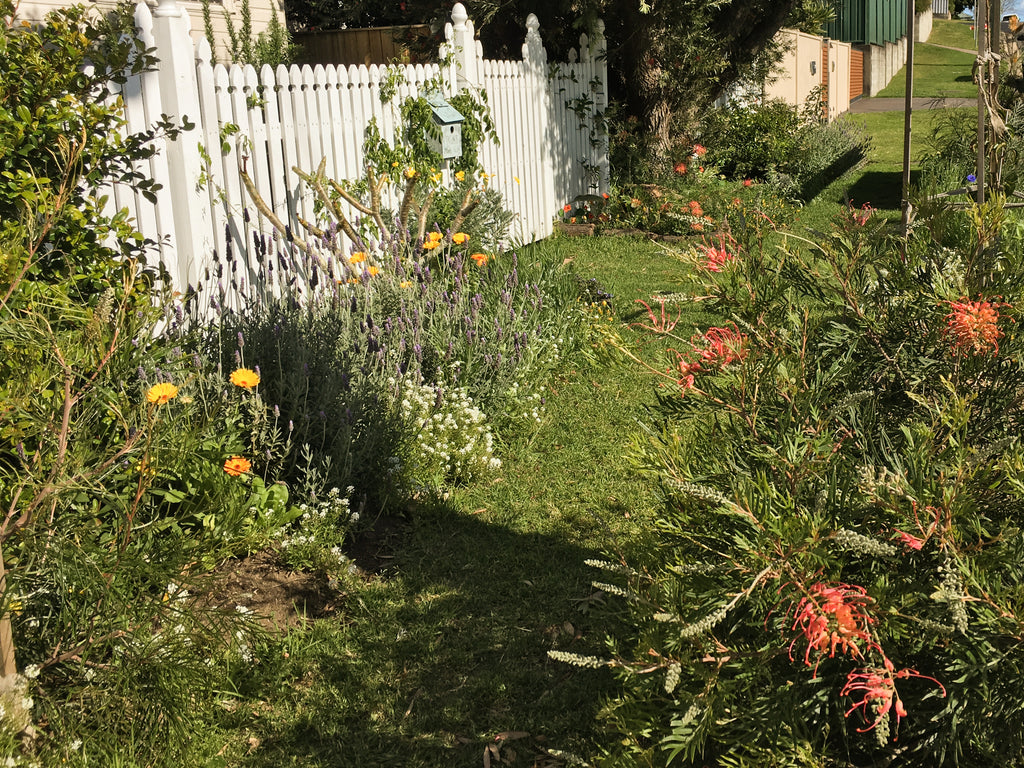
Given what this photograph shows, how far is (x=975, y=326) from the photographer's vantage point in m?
1.87

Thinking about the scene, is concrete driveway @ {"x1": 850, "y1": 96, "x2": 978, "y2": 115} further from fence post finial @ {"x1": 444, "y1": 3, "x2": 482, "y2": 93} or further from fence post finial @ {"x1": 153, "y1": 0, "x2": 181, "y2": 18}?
fence post finial @ {"x1": 153, "y1": 0, "x2": 181, "y2": 18}

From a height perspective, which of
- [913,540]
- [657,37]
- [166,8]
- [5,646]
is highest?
[657,37]

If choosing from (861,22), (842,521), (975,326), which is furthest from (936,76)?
(842,521)

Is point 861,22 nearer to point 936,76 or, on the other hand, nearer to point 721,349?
point 936,76

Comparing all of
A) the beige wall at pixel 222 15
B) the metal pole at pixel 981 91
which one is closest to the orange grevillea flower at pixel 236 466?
the metal pole at pixel 981 91

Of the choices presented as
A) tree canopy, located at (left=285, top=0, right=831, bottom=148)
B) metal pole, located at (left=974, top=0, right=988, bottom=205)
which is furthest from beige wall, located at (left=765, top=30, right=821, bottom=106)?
metal pole, located at (left=974, top=0, right=988, bottom=205)

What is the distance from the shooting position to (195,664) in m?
2.62

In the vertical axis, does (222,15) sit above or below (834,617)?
above

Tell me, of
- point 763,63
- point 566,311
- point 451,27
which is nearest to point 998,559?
point 566,311

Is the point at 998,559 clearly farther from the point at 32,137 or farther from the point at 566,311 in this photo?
the point at 566,311

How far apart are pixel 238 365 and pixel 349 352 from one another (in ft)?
2.65

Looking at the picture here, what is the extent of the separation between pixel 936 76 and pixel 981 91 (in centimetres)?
3207

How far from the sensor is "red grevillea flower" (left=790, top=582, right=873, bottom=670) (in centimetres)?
147

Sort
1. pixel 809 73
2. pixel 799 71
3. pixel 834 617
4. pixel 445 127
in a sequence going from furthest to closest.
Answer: pixel 809 73
pixel 799 71
pixel 445 127
pixel 834 617
